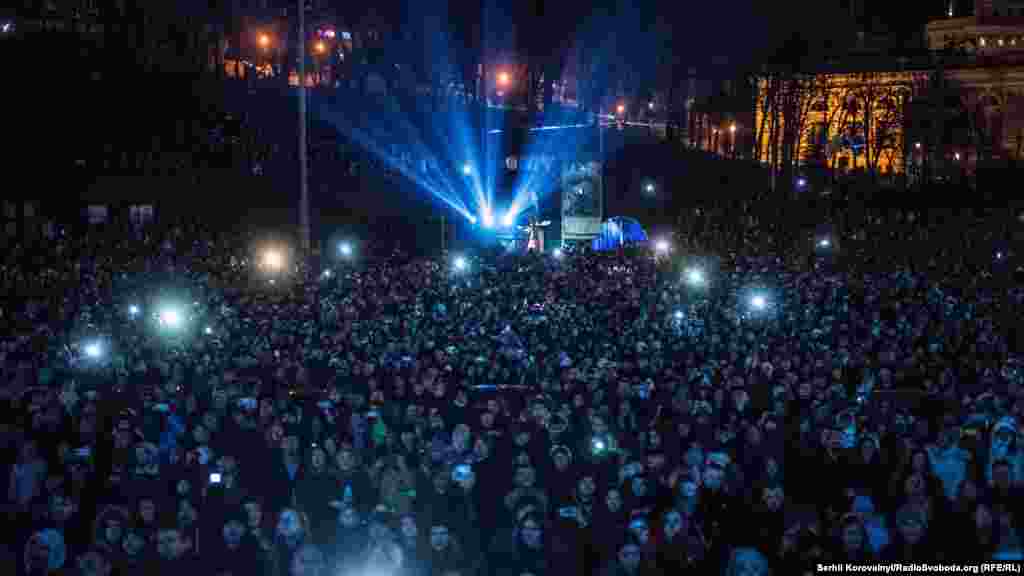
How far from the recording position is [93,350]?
1310 cm

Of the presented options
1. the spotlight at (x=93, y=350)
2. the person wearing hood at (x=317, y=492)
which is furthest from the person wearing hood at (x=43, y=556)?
the spotlight at (x=93, y=350)

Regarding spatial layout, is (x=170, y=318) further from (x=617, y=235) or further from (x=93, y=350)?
(x=617, y=235)

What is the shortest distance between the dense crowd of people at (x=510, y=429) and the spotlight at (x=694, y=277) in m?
1.68

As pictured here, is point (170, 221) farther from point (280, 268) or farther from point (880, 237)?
point (880, 237)

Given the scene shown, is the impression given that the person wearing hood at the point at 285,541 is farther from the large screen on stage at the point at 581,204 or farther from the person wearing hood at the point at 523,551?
the large screen on stage at the point at 581,204

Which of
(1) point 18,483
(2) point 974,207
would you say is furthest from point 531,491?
(2) point 974,207

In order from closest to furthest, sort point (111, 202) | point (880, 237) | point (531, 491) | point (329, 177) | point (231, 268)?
1. point (531, 491)
2. point (231, 268)
3. point (880, 237)
4. point (111, 202)
5. point (329, 177)

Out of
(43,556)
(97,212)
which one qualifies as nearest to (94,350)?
(43,556)

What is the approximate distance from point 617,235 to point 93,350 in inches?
678

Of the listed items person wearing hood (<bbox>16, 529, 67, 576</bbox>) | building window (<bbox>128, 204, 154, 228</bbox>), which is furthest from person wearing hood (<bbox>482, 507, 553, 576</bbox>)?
building window (<bbox>128, 204, 154, 228</bbox>)

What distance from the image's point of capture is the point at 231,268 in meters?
20.4

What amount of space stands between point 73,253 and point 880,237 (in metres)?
17.4

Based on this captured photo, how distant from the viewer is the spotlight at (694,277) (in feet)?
62.0

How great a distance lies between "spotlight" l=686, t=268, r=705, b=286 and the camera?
62.0 ft
